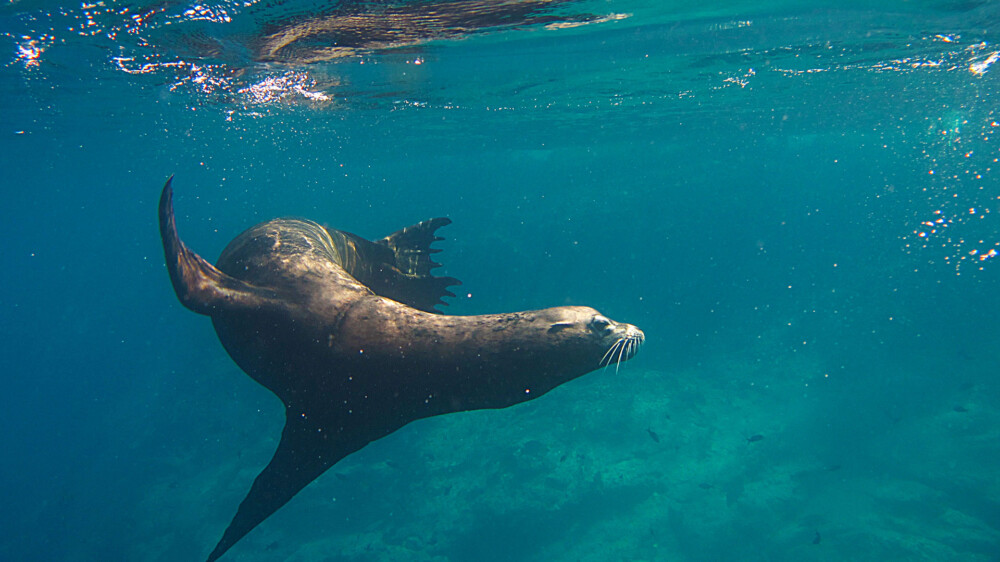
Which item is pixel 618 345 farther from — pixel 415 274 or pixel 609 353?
pixel 415 274

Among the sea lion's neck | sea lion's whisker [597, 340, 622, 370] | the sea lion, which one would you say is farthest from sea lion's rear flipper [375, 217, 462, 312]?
sea lion's whisker [597, 340, 622, 370]

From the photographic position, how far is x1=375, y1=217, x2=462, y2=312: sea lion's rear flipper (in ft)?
20.6

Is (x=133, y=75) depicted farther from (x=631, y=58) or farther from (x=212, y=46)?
(x=631, y=58)

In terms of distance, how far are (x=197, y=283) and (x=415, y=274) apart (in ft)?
9.59

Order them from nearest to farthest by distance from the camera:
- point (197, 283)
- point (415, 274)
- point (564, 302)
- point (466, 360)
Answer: point (466, 360) < point (197, 283) < point (415, 274) < point (564, 302)

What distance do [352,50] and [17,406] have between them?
51823 mm

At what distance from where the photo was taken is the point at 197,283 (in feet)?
12.4

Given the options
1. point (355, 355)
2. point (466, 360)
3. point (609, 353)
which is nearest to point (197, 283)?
point (355, 355)

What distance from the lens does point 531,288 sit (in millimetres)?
27234

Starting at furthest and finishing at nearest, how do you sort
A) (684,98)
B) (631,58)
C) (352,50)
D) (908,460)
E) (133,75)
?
(684,98) → (908,460) → (631,58) → (133,75) → (352,50)

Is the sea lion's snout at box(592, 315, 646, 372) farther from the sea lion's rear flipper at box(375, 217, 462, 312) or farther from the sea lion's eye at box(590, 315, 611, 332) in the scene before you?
the sea lion's rear flipper at box(375, 217, 462, 312)

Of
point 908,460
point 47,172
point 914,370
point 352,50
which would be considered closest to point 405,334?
point 352,50

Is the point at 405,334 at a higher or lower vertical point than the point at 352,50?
lower

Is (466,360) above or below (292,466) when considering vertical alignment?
above
